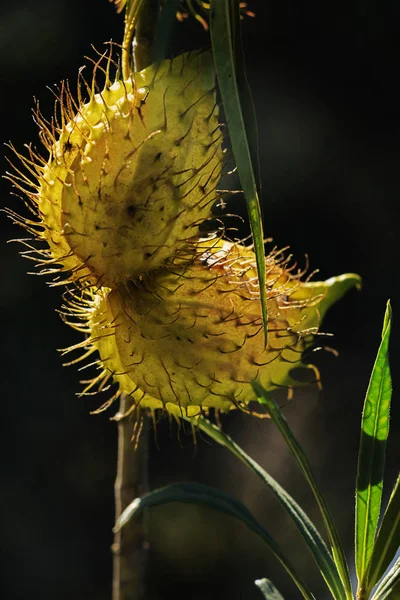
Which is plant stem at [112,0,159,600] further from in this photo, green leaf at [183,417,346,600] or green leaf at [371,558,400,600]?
green leaf at [371,558,400,600]

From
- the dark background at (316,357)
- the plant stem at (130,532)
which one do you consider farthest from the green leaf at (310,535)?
the dark background at (316,357)

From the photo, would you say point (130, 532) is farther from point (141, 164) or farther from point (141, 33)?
point (141, 33)

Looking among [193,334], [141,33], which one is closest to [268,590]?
[193,334]

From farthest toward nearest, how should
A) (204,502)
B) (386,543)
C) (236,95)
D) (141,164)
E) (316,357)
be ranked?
(316,357), (204,502), (386,543), (141,164), (236,95)

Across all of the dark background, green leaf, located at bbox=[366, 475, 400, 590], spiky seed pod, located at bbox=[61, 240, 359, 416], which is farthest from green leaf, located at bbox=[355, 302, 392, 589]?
the dark background

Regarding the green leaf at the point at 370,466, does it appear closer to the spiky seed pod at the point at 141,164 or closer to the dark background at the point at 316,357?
the spiky seed pod at the point at 141,164

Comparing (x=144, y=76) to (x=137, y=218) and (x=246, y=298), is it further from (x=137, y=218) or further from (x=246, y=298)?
(x=246, y=298)
